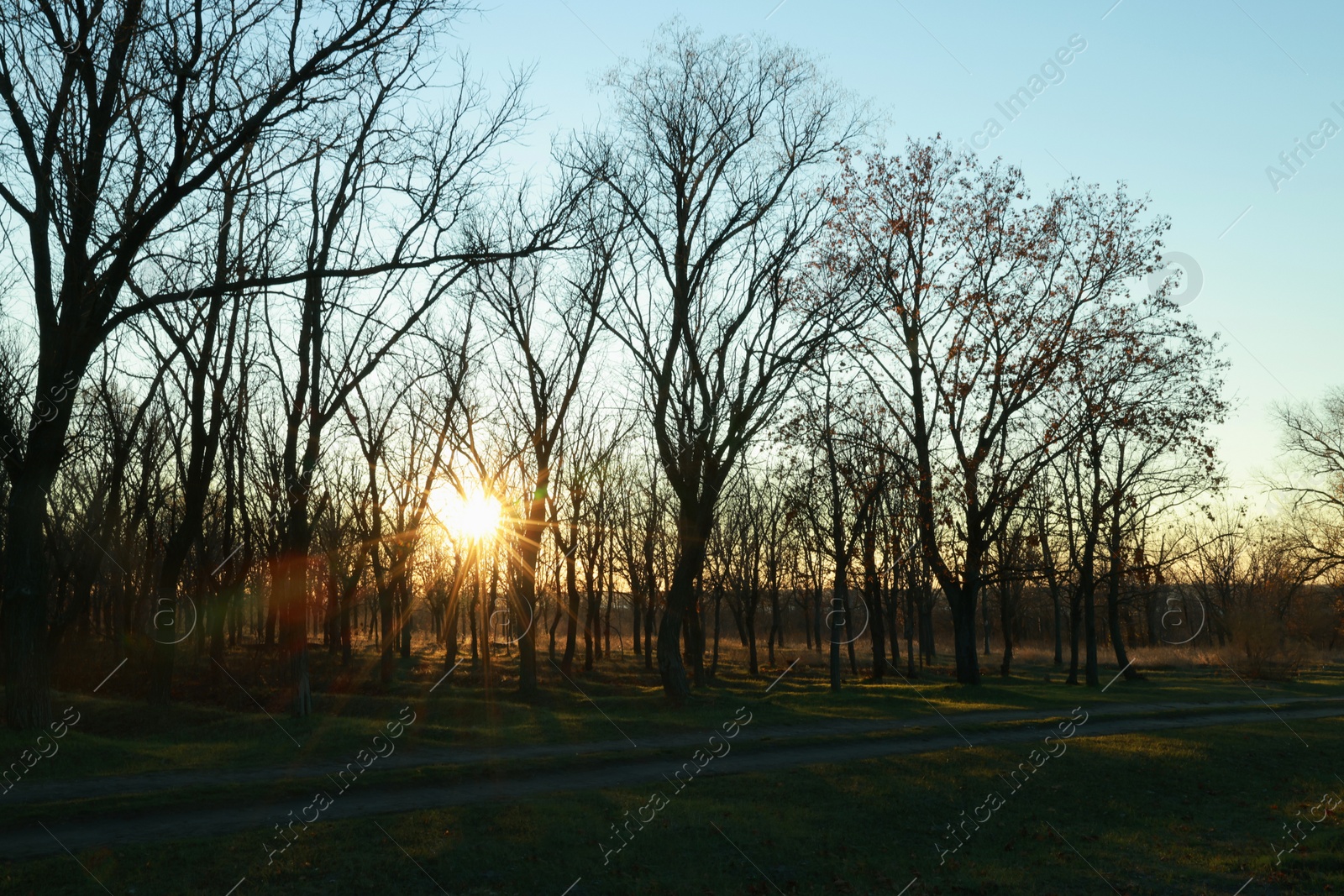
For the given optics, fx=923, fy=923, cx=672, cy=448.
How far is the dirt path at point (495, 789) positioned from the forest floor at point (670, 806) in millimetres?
50

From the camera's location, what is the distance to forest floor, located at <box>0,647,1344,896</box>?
325 inches

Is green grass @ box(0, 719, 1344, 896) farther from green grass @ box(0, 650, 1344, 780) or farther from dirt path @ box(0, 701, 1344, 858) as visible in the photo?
green grass @ box(0, 650, 1344, 780)

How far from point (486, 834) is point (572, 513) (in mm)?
24933

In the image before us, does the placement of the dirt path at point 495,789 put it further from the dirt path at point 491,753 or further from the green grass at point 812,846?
the green grass at point 812,846

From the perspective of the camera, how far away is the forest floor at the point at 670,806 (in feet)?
27.1

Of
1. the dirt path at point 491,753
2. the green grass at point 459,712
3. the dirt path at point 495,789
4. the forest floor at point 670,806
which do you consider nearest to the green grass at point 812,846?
the forest floor at point 670,806

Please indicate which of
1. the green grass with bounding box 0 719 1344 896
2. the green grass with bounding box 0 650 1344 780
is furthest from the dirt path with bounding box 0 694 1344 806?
the green grass with bounding box 0 719 1344 896

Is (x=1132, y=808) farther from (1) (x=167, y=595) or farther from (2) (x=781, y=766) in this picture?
(1) (x=167, y=595)

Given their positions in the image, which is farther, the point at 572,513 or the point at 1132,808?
the point at 572,513

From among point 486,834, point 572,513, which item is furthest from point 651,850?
point 572,513

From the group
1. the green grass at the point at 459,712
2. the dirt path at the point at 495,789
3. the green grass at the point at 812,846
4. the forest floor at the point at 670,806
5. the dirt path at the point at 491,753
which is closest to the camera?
the green grass at the point at 812,846

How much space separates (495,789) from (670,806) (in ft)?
7.25

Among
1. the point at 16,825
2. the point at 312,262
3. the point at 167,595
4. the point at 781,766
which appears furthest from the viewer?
the point at 167,595

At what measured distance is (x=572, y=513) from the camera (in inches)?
1336
